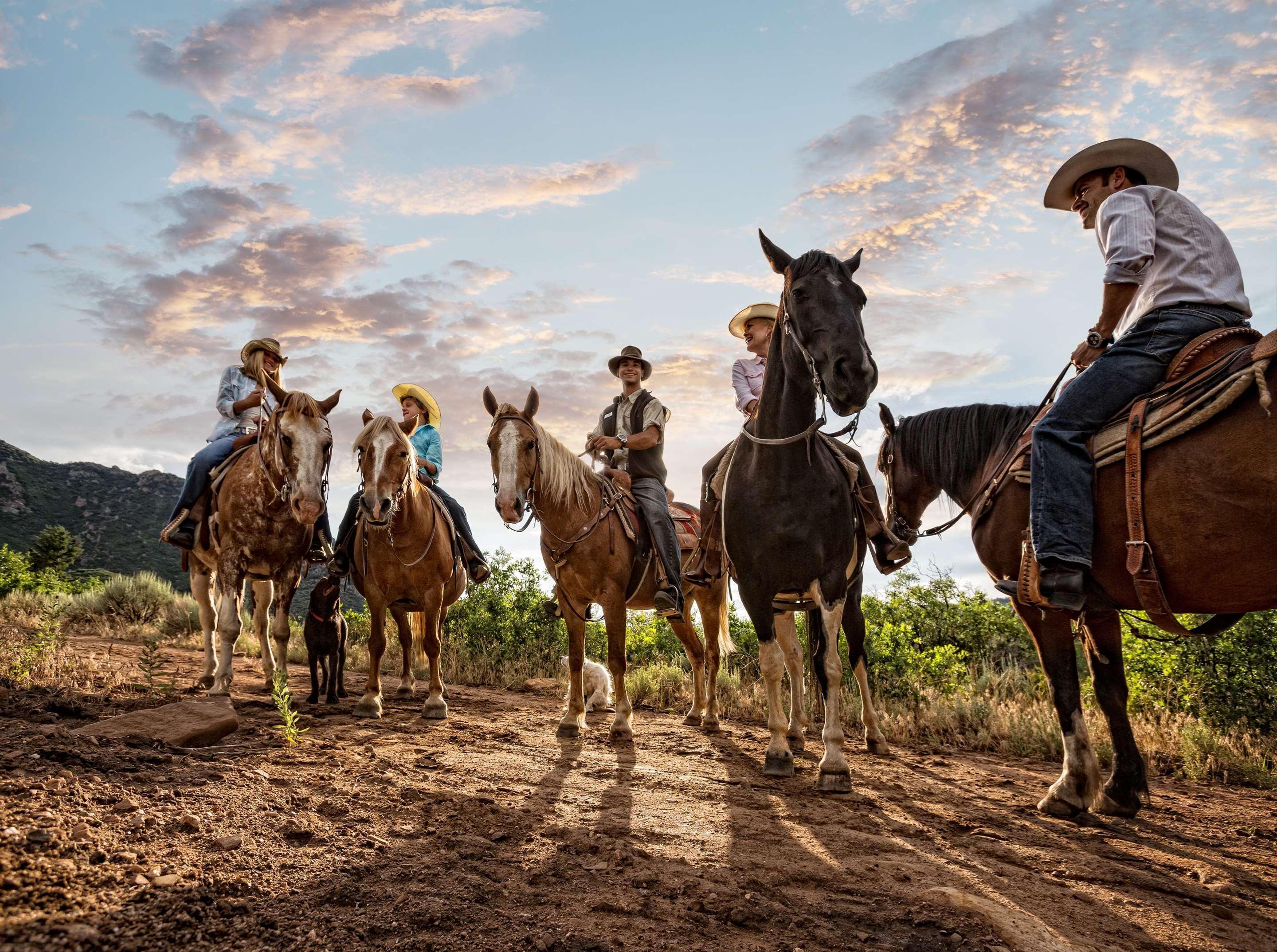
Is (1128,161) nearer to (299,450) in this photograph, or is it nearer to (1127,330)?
(1127,330)

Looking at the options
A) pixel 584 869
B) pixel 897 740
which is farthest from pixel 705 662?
pixel 584 869

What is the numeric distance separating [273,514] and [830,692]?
18.2 ft

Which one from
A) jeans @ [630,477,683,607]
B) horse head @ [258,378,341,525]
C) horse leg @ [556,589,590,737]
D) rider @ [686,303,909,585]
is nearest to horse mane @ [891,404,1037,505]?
rider @ [686,303,909,585]

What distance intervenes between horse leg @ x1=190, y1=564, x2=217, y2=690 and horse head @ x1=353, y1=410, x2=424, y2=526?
2882mm

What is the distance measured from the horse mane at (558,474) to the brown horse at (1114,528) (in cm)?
279

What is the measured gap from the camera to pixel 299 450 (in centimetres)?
674

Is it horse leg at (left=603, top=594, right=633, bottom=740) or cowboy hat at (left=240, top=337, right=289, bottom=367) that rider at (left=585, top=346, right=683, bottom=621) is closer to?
horse leg at (left=603, top=594, right=633, bottom=740)

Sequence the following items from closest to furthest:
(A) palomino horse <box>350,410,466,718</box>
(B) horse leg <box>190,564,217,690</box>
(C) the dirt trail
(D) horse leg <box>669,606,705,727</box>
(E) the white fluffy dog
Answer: (C) the dirt trail < (A) palomino horse <box>350,410,466,718</box> < (D) horse leg <box>669,606,705,727</box> < (B) horse leg <box>190,564,217,690</box> < (E) the white fluffy dog


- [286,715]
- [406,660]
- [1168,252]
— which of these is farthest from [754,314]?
[406,660]

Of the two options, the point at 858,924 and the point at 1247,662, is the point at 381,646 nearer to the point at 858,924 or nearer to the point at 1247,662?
the point at 858,924

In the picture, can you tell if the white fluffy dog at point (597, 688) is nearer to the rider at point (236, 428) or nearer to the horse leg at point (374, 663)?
the horse leg at point (374, 663)

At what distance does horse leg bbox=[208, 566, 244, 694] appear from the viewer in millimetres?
7039

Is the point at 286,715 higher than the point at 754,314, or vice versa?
the point at 754,314

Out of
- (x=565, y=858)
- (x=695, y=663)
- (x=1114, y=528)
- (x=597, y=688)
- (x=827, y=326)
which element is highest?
(x=827, y=326)
